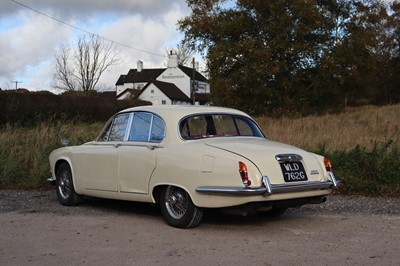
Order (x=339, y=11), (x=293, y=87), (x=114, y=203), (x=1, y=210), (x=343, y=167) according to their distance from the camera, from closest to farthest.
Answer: (x=1, y=210)
(x=114, y=203)
(x=343, y=167)
(x=293, y=87)
(x=339, y=11)

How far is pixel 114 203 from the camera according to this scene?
845 cm

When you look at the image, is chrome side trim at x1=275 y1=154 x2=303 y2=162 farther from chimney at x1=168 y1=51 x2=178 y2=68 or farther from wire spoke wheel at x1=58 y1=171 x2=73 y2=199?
chimney at x1=168 y1=51 x2=178 y2=68

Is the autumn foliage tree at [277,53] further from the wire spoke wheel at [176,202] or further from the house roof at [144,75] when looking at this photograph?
the house roof at [144,75]

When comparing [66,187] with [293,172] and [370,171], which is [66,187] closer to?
[293,172]

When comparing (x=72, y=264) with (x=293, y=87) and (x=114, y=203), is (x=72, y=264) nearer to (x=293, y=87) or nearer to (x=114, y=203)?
(x=114, y=203)

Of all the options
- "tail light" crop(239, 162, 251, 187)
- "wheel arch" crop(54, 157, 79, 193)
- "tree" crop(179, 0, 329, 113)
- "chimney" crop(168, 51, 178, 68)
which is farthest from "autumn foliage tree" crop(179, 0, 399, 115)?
"chimney" crop(168, 51, 178, 68)

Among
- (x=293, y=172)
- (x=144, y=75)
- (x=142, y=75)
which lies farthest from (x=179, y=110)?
(x=142, y=75)

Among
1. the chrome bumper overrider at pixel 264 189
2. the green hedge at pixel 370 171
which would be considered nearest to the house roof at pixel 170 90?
the green hedge at pixel 370 171

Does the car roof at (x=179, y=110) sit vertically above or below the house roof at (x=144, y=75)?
below

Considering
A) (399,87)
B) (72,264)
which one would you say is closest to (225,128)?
(72,264)

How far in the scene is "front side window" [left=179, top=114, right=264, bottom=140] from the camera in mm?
6718

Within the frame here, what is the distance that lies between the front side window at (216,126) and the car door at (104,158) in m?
1.09

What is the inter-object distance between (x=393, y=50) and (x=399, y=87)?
15.1 ft

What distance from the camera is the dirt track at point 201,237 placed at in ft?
16.4
